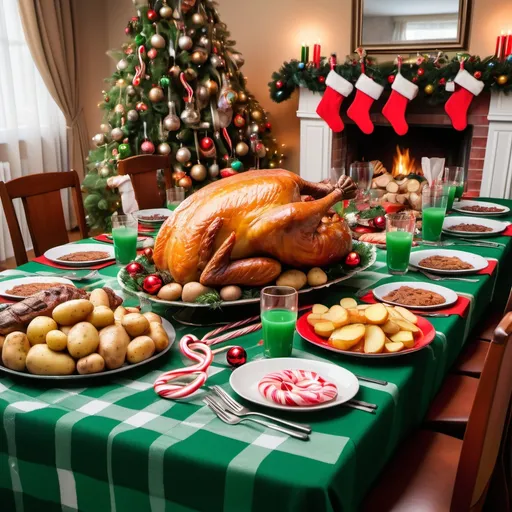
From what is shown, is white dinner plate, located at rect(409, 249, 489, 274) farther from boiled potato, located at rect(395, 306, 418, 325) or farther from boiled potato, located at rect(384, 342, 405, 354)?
boiled potato, located at rect(384, 342, 405, 354)

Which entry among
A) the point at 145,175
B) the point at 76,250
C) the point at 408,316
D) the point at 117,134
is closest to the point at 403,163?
the point at 117,134

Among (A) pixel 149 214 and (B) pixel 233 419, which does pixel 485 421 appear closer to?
(B) pixel 233 419

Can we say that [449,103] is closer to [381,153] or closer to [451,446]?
[381,153]

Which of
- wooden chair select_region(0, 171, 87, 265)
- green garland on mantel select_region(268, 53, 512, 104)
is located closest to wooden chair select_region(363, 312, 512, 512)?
wooden chair select_region(0, 171, 87, 265)

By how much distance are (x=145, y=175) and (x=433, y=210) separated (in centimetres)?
140

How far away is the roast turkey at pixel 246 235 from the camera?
1314 millimetres

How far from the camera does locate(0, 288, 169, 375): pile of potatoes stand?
1004 mm

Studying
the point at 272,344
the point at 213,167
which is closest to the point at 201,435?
the point at 272,344

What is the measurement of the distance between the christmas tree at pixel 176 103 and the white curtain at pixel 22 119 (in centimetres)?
60

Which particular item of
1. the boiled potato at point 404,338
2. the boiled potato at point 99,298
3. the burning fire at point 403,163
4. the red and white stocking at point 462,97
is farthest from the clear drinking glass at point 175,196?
the burning fire at point 403,163

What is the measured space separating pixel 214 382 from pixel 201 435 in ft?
0.57

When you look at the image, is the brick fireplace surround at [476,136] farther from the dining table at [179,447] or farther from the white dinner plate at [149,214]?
the dining table at [179,447]

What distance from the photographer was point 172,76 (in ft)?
12.5

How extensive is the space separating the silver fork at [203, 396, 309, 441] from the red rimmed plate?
27cm
